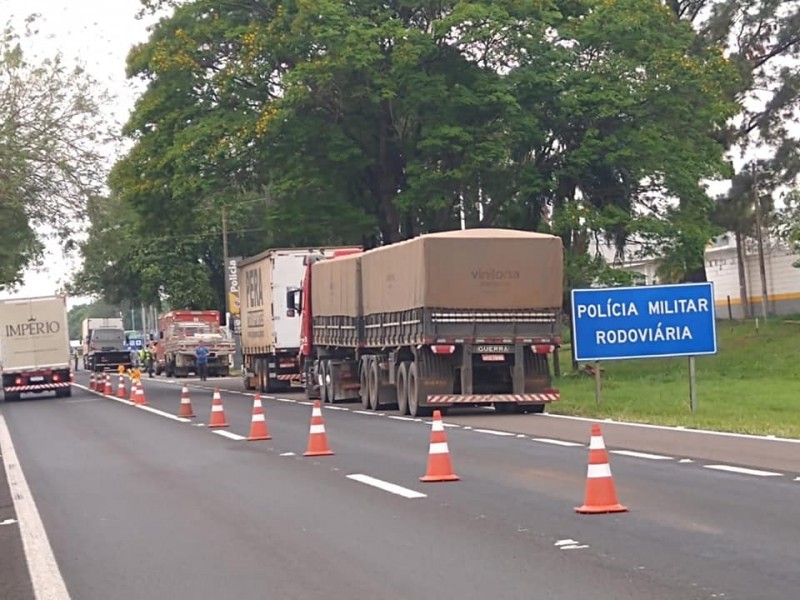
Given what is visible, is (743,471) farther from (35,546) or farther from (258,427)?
(258,427)

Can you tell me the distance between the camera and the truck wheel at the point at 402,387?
86.2 ft

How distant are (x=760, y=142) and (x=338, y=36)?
2106cm

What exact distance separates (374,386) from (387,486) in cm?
1455

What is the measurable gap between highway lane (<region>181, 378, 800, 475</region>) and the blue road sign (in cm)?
164

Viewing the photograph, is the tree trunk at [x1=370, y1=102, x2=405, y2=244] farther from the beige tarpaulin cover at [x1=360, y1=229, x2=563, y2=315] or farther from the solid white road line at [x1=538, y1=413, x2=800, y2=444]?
the solid white road line at [x1=538, y1=413, x2=800, y2=444]

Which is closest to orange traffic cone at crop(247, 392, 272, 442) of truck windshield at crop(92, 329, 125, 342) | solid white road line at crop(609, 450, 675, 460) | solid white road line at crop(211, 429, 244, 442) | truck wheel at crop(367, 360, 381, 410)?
solid white road line at crop(211, 429, 244, 442)

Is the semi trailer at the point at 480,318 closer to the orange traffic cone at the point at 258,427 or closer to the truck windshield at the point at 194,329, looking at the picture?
the orange traffic cone at the point at 258,427

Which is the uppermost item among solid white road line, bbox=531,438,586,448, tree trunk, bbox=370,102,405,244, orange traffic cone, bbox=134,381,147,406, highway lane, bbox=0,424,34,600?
tree trunk, bbox=370,102,405,244

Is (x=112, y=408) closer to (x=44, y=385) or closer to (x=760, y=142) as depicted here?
(x=44, y=385)

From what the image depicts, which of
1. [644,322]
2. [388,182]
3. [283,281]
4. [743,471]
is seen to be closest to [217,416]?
[644,322]

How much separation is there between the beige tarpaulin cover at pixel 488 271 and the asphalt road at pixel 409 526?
5.90 meters

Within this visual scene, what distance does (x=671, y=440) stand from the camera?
1794cm

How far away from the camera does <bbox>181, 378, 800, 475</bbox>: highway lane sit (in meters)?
15.1

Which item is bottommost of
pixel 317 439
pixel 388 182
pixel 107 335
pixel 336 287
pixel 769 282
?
pixel 317 439
